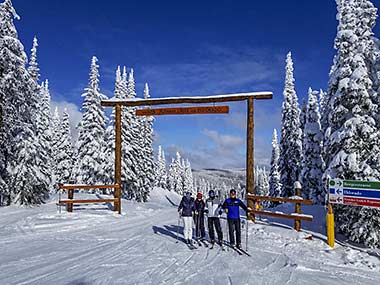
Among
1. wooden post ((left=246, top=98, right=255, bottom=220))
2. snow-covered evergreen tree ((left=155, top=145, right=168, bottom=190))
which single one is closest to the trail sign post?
wooden post ((left=246, top=98, right=255, bottom=220))

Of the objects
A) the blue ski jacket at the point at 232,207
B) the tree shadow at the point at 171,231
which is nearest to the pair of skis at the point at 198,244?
the tree shadow at the point at 171,231

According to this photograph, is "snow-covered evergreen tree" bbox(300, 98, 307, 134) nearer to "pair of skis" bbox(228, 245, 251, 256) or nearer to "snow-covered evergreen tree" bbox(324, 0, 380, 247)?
"snow-covered evergreen tree" bbox(324, 0, 380, 247)

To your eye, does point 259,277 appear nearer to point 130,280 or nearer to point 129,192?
point 130,280

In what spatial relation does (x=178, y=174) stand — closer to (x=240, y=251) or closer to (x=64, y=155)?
(x=64, y=155)

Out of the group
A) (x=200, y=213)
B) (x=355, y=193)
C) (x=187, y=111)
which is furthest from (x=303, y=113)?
(x=200, y=213)

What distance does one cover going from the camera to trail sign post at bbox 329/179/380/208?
11.5 metres

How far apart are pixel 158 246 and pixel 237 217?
118 inches

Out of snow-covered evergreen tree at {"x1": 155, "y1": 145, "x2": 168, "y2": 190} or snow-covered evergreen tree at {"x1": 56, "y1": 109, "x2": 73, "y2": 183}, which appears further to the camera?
snow-covered evergreen tree at {"x1": 155, "y1": 145, "x2": 168, "y2": 190}

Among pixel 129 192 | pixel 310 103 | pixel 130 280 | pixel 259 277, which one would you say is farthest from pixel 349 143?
pixel 129 192

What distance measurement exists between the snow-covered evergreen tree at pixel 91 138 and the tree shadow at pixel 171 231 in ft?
68.0

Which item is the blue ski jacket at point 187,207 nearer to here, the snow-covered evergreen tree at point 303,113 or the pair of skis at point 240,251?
the pair of skis at point 240,251

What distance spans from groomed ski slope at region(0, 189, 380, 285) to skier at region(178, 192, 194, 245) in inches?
15.8

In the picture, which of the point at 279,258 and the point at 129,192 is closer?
the point at 279,258

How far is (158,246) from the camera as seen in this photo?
473 inches
